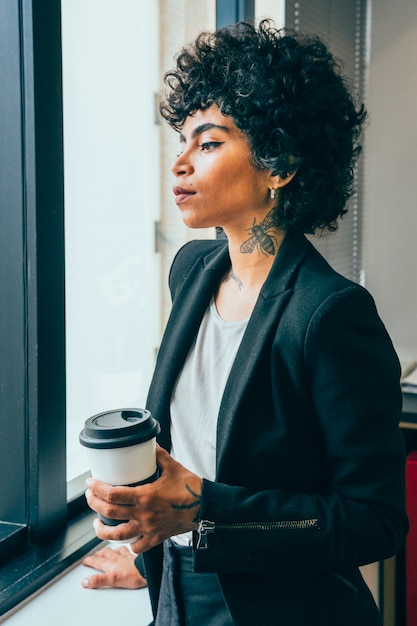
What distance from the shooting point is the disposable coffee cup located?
0.77 m

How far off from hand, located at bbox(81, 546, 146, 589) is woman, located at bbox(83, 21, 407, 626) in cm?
17

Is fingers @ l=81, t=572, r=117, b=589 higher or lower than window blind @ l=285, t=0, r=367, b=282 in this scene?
lower

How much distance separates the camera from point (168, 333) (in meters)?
1.21

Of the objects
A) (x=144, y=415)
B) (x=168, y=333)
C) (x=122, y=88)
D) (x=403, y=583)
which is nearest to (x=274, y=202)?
(x=168, y=333)

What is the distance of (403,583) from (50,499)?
1.30 metres

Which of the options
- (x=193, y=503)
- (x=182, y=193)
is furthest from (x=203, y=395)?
(x=182, y=193)

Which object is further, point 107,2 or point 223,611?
point 107,2

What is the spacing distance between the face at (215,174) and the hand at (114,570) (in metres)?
0.76

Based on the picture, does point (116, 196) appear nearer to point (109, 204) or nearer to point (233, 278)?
point (109, 204)

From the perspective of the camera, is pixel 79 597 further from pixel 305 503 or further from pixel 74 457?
pixel 305 503

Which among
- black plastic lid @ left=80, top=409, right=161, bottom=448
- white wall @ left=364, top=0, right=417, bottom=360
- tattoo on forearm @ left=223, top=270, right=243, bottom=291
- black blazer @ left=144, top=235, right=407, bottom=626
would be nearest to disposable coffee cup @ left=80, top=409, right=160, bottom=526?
black plastic lid @ left=80, top=409, right=161, bottom=448

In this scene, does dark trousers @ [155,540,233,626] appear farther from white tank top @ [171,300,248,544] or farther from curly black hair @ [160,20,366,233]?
curly black hair @ [160,20,366,233]

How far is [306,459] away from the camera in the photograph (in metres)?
0.99

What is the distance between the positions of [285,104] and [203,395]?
1.73ft
